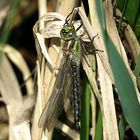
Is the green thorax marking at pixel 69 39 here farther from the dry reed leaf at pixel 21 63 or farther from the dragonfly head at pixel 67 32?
the dry reed leaf at pixel 21 63

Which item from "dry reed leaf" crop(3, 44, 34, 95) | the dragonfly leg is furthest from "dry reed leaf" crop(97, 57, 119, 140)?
"dry reed leaf" crop(3, 44, 34, 95)

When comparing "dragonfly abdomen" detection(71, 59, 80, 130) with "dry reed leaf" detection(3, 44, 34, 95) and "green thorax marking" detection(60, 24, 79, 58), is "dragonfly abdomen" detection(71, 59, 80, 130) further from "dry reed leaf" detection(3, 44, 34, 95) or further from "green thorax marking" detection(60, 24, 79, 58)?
"dry reed leaf" detection(3, 44, 34, 95)

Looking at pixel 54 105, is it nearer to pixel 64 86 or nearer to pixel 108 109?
pixel 64 86

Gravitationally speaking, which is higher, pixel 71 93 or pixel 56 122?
pixel 71 93

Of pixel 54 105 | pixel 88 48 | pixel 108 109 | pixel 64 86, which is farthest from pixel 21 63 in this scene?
pixel 108 109

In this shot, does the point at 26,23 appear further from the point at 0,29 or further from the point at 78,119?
the point at 78,119

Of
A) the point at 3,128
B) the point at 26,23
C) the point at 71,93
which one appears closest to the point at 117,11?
the point at 71,93
